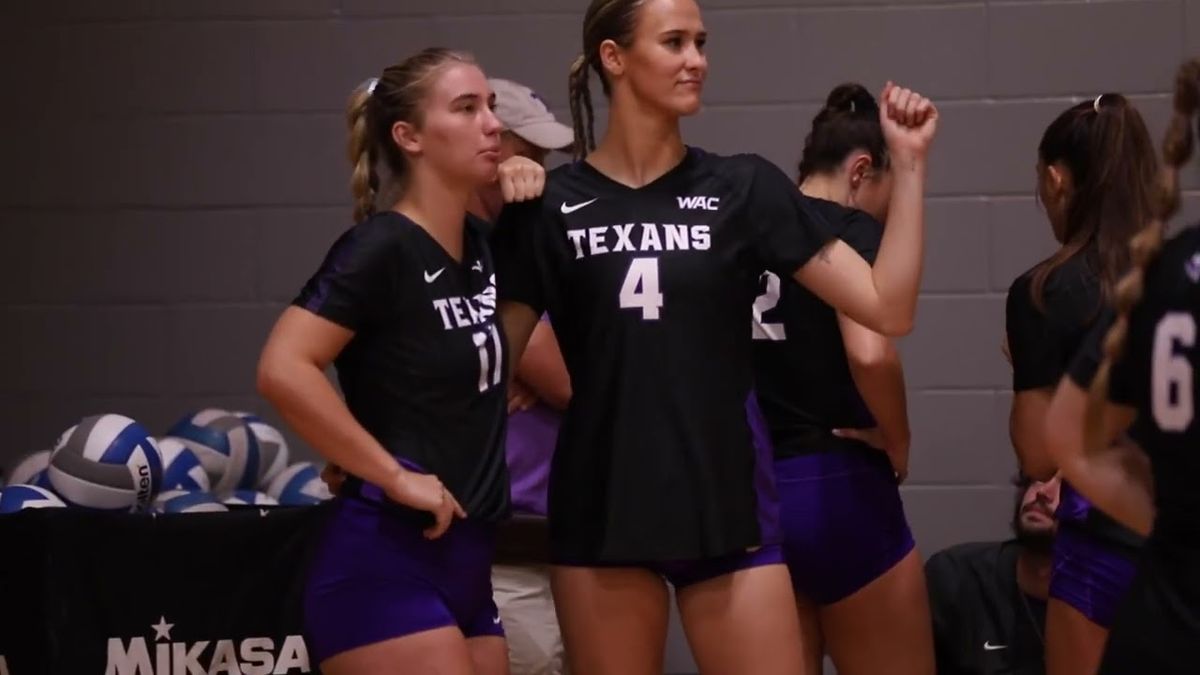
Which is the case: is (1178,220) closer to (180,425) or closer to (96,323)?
(180,425)

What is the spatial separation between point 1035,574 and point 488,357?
75.3 inches

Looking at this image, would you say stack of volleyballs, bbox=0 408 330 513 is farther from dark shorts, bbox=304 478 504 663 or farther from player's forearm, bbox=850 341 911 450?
player's forearm, bbox=850 341 911 450

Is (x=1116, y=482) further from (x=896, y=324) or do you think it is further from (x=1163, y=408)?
(x=896, y=324)

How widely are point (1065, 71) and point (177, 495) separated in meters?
2.72

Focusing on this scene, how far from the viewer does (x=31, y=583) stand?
398 centimetres

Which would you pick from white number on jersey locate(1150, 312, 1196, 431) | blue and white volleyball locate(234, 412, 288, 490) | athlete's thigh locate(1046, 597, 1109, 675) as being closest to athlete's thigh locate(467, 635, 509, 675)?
athlete's thigh locate(1046, 597, 1109, 675)

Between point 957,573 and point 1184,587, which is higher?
point 1184,587

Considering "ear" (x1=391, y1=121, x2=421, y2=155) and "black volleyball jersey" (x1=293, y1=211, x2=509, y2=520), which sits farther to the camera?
"ear" (x1=391, y1=121, x2=421, y2=155)

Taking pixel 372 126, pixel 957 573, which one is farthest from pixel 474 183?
pixel 957 573

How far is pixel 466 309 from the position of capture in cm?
315

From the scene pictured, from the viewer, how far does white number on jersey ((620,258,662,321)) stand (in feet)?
10.4

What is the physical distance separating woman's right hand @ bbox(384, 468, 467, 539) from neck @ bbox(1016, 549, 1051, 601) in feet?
6.41

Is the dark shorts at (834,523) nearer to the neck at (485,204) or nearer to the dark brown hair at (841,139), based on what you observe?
the dark brown hair at (841,139)

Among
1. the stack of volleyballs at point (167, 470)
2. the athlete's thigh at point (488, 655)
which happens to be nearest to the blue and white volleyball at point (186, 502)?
the stack of volleyballs at point (167, 470)
